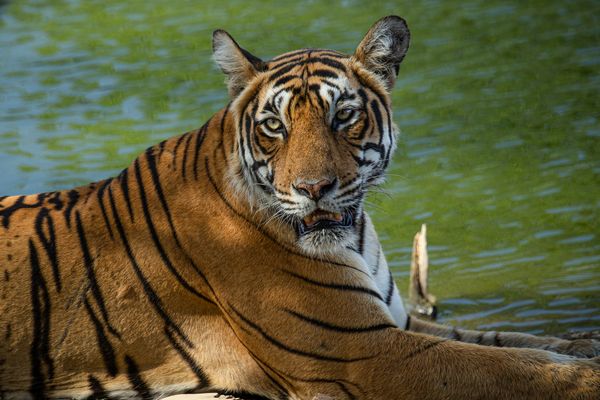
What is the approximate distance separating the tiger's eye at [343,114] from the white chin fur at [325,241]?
0.35 meters

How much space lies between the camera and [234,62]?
3811 mm

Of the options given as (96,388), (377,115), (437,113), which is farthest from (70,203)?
(437,113)

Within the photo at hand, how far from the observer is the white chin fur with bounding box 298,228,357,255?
11.9ft

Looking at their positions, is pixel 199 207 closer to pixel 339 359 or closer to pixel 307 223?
pixel 307 223

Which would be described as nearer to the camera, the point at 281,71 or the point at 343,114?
the point at 343,114

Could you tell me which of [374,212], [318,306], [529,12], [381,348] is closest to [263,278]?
[318,306]

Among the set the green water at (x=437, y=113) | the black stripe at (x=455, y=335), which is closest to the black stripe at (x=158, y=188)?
the black stripe at (x=455, y=335)

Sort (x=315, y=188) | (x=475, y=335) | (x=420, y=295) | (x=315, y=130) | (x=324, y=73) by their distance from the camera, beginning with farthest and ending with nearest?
1. (x=420, y=295)
2. (x=475, y=335)
3. (x=324, y=73)
4. (x=315, y=130)
5. (x=315, y=188)

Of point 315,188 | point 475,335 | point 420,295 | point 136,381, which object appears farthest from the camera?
point 420,295

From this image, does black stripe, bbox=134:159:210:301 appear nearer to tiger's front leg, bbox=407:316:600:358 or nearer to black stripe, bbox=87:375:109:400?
black stripe, bbox=87:375:109:400

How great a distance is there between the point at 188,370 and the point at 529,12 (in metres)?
6.94

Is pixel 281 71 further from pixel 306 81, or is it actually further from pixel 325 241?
pixel 325 241

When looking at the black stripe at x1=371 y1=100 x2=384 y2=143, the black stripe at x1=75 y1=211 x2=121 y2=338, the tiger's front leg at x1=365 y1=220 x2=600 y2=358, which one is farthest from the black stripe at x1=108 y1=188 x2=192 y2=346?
the black stripe at x1=371 y1=100 x2=384 y2=143

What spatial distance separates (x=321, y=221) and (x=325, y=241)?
0.07 metres
